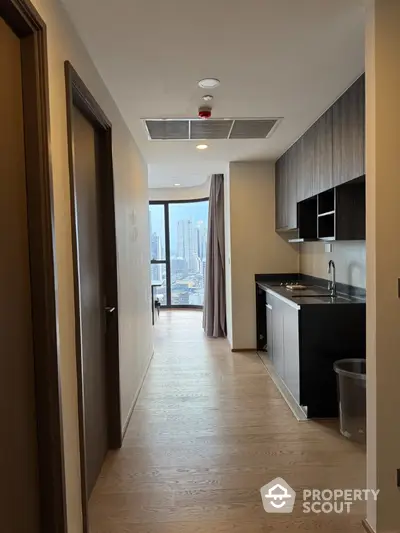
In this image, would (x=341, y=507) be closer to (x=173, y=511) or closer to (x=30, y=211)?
(x=173, y=511)

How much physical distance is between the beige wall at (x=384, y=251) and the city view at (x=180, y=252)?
7125 mm

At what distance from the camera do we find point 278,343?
4.02 m

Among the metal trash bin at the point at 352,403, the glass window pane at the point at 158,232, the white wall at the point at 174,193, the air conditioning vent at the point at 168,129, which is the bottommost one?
the metal trash bin at the point at 352,403

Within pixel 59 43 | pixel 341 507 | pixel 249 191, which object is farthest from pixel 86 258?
pixel 249 191

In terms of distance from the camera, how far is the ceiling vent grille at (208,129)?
3.30 metres

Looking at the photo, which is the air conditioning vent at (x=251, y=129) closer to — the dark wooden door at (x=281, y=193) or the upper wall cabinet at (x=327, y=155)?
the upper wall cabinet at (x=327, y=155)

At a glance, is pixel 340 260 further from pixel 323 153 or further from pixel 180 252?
pixel 180 252

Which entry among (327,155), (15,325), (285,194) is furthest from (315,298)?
(15,325)

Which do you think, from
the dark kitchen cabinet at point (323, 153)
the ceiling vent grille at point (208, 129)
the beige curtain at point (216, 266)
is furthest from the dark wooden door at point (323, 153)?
the beige curtain at point (216, 266)

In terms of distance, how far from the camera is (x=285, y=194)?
460 centimetres

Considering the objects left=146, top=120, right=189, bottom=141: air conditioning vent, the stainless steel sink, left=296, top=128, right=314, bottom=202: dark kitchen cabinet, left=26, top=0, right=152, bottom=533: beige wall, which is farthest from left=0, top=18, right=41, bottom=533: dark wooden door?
left=296, top=128, right=314, bottom=202: dark kitchen cabinet

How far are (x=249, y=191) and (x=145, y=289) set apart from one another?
1.86 metres

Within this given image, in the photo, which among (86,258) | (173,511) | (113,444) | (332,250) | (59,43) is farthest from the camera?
(332,250)

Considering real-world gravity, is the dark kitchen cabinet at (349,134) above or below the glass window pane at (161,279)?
above
